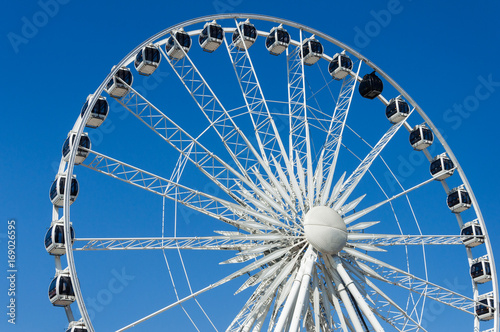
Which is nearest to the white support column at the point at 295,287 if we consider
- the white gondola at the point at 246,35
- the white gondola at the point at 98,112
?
the white gondola at the point at 98,112

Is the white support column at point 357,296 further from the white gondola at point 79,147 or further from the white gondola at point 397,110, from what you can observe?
the white gondola at point 397,110

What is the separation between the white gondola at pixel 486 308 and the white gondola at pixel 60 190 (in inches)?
682

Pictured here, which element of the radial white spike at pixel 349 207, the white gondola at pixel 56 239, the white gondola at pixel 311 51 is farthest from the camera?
the white gondola at pixel 311 51

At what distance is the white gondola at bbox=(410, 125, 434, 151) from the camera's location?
132 feet

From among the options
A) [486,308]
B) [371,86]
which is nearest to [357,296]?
[486,308]

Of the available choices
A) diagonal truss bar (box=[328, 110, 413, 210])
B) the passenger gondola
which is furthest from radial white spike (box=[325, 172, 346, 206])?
the passenger gondola

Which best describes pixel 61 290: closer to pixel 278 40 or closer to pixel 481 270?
pixel 278 40

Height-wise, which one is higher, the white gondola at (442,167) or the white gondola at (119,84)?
the white gondola at (119,84)

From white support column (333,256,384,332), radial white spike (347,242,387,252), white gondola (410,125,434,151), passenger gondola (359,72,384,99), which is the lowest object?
white support column (333,256,384,332)

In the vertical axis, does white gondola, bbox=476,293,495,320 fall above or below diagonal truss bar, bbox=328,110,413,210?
below

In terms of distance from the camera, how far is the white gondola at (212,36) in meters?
37.1

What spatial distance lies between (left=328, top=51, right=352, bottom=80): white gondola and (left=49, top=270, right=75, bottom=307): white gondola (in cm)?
1461

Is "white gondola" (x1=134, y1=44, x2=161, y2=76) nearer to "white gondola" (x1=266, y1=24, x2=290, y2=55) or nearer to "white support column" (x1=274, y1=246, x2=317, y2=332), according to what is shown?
"white gondola" (x1=266, y1=24, x2=290, y2=55)

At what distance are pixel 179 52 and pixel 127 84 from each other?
2875mm
